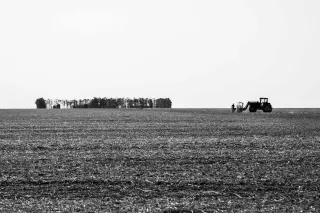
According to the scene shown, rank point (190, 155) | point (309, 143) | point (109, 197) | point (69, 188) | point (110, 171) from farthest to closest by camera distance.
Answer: point (309, 143)
point (190, 155)
point (110, 171)
point (69, 188)
point (109, 197)

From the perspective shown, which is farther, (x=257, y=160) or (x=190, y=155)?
(x=190, y=155)

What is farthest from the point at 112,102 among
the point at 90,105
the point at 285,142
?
the point at 285,142

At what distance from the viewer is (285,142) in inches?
771

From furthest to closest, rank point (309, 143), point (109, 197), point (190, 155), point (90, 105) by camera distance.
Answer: point (90, 105)
point (309, 143)
point (190, 155)
point (109, 197)

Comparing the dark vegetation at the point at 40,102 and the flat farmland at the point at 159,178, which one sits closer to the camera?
the flat farmland at the point at 159,178

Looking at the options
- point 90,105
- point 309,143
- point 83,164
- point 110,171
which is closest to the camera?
point 110,171

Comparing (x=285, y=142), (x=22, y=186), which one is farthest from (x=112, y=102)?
(x=22, y=186)

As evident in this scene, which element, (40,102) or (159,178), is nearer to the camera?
(159,178)

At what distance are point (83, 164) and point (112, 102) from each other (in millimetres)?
136698

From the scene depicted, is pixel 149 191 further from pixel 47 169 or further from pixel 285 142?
pixel 285 142

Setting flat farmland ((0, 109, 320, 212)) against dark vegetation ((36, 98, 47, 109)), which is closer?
flat farmland ((0, 109, 320, 212))

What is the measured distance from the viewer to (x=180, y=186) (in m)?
9.77

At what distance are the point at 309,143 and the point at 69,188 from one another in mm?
11471

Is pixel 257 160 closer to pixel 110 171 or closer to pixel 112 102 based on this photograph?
pixel 110 171
